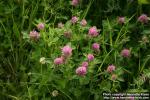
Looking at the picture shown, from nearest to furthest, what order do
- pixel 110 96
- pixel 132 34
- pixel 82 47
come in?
pixel 110 96 → pixel 82 47 → pixel 132 34

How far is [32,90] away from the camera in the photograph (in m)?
2.51

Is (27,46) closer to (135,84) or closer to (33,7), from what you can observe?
(33,7)

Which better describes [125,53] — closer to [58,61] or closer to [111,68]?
[111,68]

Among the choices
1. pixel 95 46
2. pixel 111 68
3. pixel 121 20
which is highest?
pixel 121 20

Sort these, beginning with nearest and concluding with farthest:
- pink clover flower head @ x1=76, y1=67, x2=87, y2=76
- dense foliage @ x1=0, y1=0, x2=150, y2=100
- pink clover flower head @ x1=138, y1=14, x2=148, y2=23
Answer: pink clover flower head @ x1=76, y1=67, x2=87, y2=76
dense foliage @ x1=0, y1=0, x2=150, y2=100
pink clover flower head @ x1=138, y1=14, x2=148, y2=23

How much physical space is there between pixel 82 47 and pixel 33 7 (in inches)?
23.3

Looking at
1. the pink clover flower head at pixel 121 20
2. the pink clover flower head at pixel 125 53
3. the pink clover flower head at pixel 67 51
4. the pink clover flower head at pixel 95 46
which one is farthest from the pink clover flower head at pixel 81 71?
the pink clover flower head at pixel 121 20

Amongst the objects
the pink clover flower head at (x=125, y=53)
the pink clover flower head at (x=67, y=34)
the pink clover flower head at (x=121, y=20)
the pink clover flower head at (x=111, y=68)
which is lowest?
the pink clover flower head at (x=111, y=68)

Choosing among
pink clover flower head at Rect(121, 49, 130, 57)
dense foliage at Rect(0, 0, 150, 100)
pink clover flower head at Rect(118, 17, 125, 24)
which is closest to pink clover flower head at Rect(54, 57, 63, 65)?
dense foliage at Rect(0, 0, 150, 100)

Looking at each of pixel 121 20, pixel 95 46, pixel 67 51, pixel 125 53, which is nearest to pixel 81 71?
pixel 67 51

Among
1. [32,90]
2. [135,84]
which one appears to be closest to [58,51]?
[32,90]

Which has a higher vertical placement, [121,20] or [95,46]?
[121,20]

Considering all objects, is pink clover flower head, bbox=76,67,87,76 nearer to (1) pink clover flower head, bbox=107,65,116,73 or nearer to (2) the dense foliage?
(2) the dense foliage

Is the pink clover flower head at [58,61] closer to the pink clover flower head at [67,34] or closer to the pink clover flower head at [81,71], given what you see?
the pink clover flower head at [81,71]
